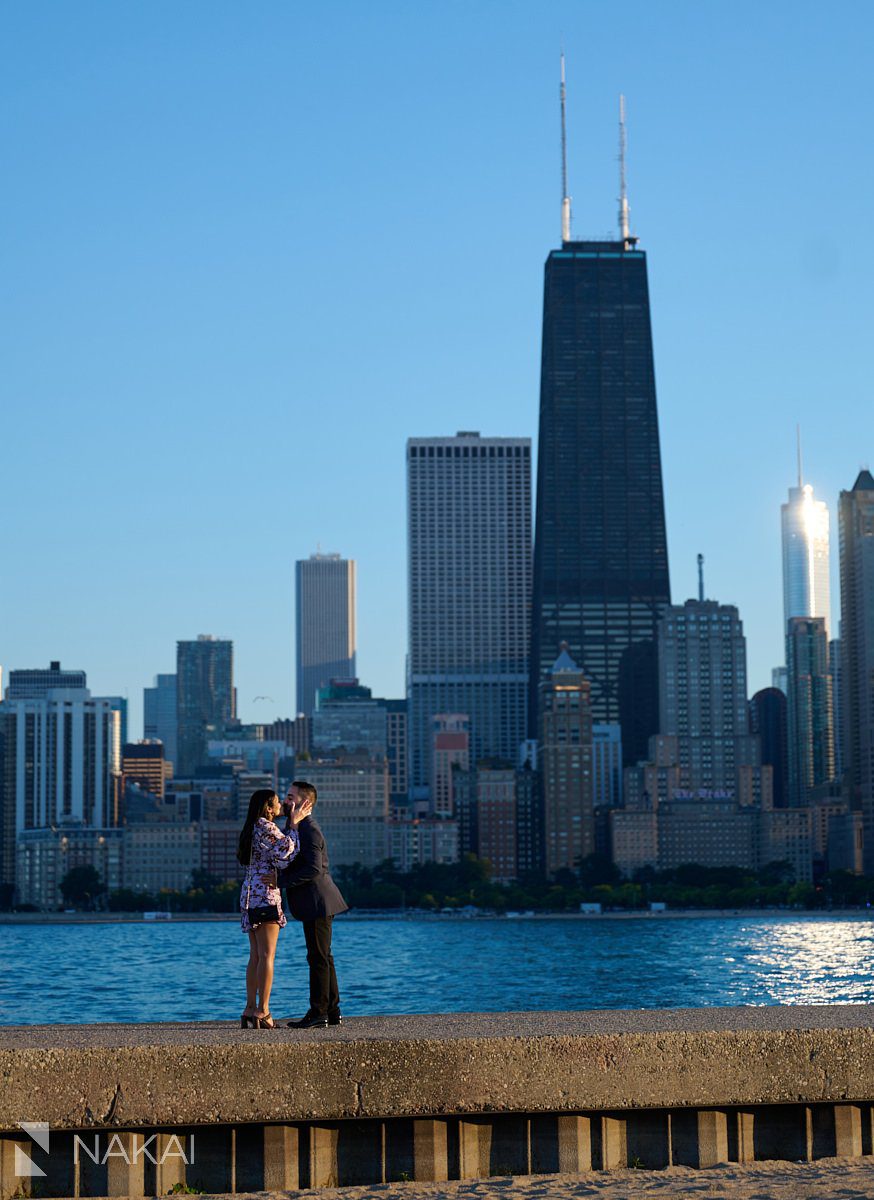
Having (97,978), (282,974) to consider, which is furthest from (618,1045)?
(282,974)

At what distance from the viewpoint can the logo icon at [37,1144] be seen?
13.2 meters

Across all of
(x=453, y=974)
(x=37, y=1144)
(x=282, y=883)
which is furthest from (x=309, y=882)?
(x=453, y=974)

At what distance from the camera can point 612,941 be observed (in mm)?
164000

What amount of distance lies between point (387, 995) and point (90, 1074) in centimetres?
6338

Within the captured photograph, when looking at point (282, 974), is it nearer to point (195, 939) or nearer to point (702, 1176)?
point (195, 939)

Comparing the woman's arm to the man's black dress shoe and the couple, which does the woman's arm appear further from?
the man's black dress shoe

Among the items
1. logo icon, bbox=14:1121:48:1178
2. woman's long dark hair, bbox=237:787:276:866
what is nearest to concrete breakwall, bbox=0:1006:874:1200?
logo icon, bbox=14:1121:48:1178

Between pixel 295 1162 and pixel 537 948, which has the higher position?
pixel 295 1162

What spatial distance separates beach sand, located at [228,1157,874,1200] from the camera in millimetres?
13125

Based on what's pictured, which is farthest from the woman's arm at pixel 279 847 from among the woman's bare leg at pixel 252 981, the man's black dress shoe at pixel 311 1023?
the man's black dress shoe at pixel 311 1023

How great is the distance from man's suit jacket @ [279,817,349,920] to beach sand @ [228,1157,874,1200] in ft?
12.4

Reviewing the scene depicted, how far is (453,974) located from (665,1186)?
86.2 m

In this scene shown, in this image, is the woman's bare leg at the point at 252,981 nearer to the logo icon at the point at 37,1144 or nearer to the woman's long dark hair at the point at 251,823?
the woman's long dark hair at the point at 251,823

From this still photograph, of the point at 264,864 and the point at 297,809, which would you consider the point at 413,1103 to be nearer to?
the point at 264,864
